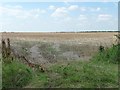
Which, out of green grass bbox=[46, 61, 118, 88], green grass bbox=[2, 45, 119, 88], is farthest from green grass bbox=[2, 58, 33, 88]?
green grass bbox=[46, 61, 118, 88]

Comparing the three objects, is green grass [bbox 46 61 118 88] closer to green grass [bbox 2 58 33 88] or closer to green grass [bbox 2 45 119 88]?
green grass [bbox 2 45 119 88]

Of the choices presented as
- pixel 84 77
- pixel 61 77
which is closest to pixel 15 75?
pixel 61 77

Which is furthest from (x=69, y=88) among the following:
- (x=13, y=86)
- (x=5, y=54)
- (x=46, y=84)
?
(x=5, y=54)

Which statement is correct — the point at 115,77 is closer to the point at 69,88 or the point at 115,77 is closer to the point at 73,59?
the point at 69,88

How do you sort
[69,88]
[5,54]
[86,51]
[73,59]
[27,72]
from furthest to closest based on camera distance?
[86,51]
[73,59]
[5,54]
[27,72]
[69,88]

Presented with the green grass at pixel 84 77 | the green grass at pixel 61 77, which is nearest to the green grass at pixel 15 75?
the green grass at pixel 61 77

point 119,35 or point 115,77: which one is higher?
point 119,35

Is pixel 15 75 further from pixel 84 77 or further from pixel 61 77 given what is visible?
pixel 84 77

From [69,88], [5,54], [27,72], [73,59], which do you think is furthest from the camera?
[73,59]

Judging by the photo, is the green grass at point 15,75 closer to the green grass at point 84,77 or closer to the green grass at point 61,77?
the green grass at point 61,77

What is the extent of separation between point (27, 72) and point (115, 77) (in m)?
2.64

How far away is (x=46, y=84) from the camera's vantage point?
Result: 33.6 feet

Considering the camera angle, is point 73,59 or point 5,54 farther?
point 73,59

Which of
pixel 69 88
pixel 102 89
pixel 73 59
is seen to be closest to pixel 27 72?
pixel 69 88
